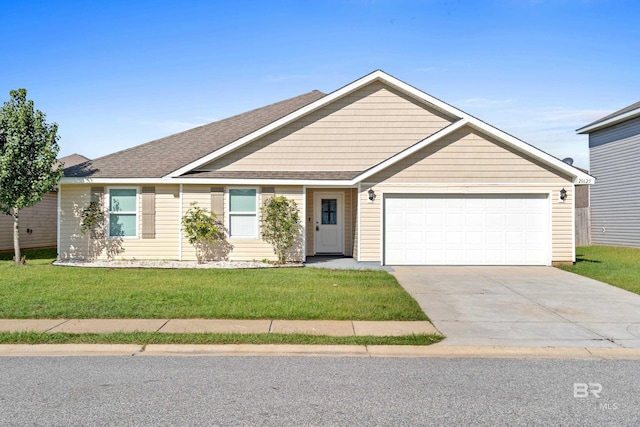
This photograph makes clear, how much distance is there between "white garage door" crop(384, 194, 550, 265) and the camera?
51.6 ft

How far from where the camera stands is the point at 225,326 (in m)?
7.85

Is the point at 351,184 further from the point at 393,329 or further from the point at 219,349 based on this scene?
the point at 219,349

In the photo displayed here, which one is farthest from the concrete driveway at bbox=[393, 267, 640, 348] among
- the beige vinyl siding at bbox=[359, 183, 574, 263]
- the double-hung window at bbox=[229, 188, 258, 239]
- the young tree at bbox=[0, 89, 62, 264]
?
the young tree at bbox=[0, 89, 62, 264]

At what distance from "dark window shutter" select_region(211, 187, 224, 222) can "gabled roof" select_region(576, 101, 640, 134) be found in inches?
739

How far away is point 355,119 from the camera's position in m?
17.3

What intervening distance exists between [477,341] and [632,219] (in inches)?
795

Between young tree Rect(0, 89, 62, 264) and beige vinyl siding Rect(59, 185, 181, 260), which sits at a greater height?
young tree Rect(0, 89, 62, 264)

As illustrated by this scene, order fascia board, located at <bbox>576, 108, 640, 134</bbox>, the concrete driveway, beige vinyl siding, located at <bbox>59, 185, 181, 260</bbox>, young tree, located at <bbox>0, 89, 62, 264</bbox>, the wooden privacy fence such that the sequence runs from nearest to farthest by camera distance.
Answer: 1. the concrete driveway
2. young tree, located at <bbox>0, 89, 62, 264</bbox>
3. beige vinyl siding, located at <bbox>59, 185, 181, 260</bbox>
4. fascia board, located at <bbox>576, 108, 640, 134</bbox>
5. the wooden privacy fence

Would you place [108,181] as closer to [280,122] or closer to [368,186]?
[280,122]

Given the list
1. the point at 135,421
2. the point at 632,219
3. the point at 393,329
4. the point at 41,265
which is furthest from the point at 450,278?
the point at 632,219

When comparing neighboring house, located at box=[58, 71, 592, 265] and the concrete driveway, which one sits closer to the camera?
the concrete driveway

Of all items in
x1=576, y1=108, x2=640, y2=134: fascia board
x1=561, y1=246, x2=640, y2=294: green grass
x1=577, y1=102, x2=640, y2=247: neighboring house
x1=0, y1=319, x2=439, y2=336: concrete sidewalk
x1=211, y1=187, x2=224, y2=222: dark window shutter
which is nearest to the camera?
x1=0, y1=319, x2=439, y2=336: concrete sidewalk

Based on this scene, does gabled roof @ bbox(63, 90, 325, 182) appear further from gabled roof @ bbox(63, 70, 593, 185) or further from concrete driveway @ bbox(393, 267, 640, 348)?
concrete driveway @ bbox(393, 267, 640, 348)

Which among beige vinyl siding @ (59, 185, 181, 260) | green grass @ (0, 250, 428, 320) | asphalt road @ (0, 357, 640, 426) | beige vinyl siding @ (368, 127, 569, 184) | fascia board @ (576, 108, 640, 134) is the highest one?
fascia board @ (576, 108, 640, 134)
